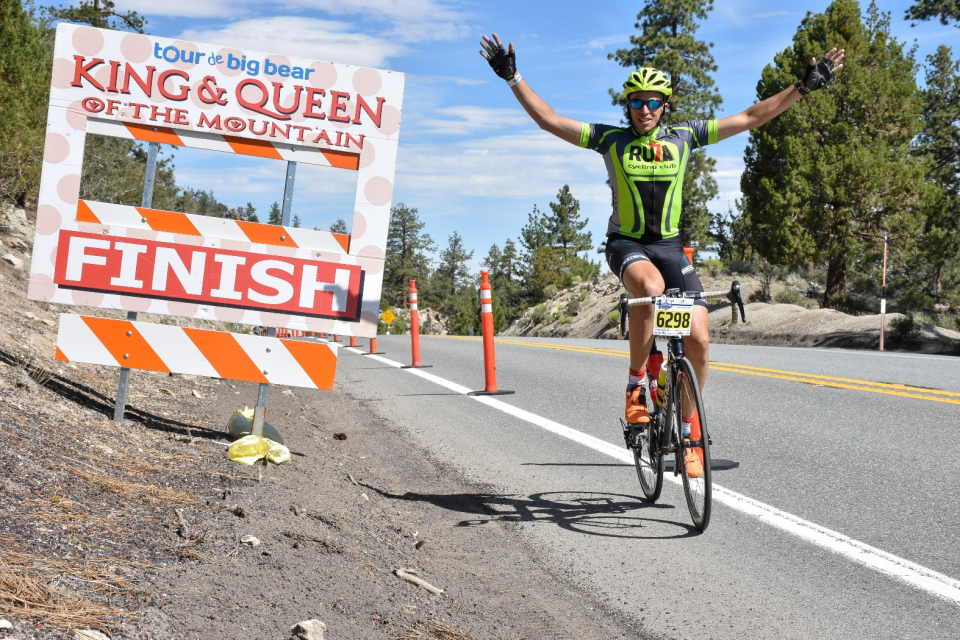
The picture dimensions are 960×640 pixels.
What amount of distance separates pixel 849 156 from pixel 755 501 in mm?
30023

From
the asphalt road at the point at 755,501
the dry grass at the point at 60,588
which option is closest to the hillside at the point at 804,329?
the asphalt road at the point at 755,501

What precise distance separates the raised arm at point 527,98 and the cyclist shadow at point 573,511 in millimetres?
2159

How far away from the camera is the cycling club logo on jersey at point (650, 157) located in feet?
15.8

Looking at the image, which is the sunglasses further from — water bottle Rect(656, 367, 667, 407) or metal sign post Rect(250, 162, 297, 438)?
metal sign post Rect(250, 162, 297, 438)

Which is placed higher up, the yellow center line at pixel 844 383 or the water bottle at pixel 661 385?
the water bottle at pixel 661 385

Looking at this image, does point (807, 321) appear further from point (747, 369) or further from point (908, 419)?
point (908, 419)

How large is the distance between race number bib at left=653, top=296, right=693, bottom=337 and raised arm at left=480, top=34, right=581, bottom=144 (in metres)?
1.16

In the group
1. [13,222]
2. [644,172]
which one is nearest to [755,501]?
[644,172]

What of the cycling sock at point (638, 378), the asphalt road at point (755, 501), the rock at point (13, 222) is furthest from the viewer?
the rock at point (13, 222)

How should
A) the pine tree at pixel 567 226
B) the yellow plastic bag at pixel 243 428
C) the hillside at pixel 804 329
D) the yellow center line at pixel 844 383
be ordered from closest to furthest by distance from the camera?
the yellow plastic bag at pixel 243 428, the yellow center line at pixel 844 383, the hillside at pixel 804 329, the pine tree at pixel 567 226

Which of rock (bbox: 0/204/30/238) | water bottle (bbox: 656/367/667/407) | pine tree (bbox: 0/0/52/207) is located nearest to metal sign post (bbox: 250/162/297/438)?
water bottle (bbox: 656/367/667/407)

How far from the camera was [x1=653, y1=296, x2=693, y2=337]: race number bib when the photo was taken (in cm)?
446

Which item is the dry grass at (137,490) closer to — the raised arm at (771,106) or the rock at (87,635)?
the rock at (87,635)

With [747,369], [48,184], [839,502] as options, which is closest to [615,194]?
[839,502]
